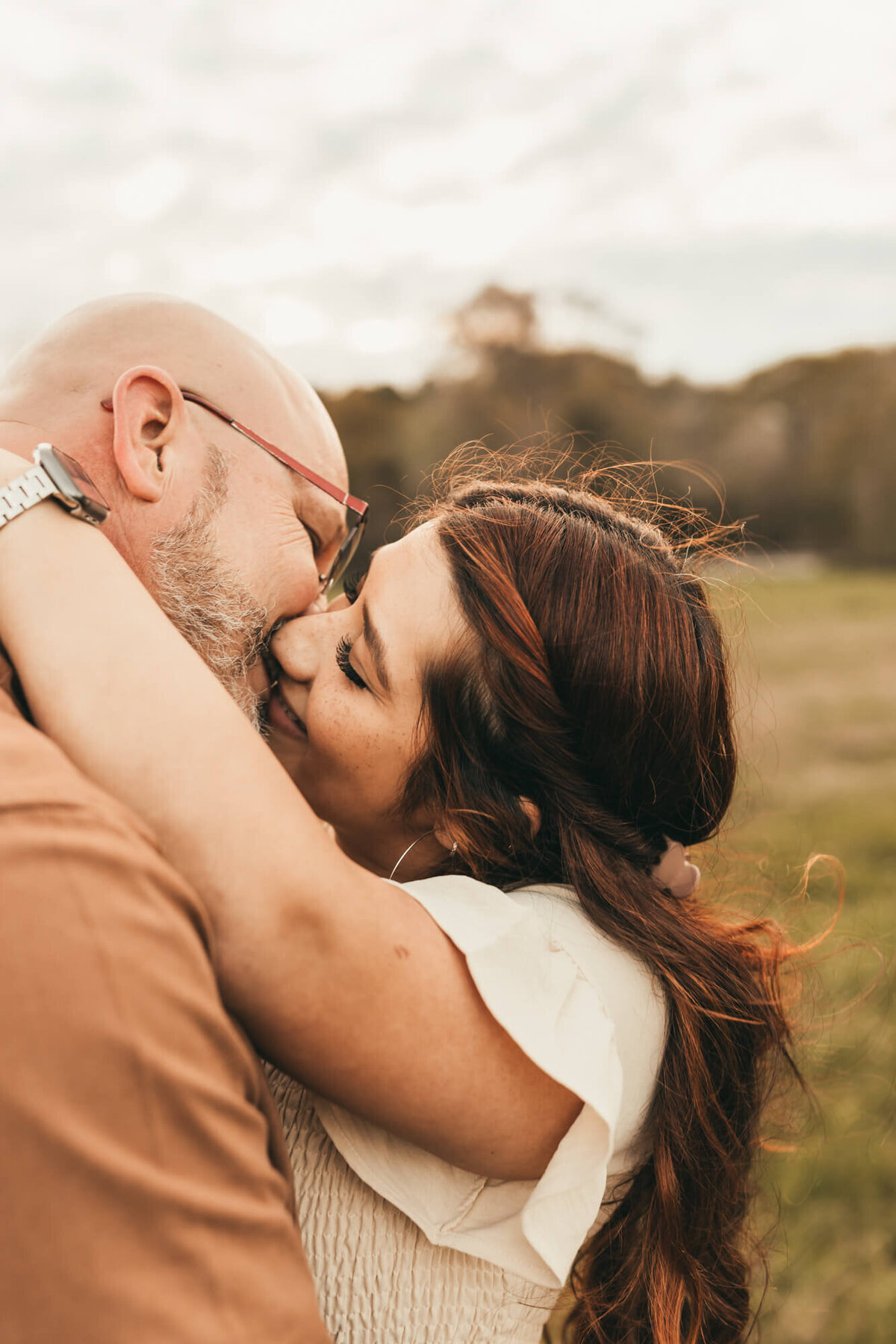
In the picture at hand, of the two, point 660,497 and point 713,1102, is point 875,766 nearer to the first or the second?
point 660,497

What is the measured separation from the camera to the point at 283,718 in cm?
258

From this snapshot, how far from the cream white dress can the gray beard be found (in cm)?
A: 93

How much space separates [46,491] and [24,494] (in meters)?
0.04

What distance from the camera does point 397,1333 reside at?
1.84 meters

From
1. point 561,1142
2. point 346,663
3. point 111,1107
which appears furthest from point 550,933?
point 111,1107

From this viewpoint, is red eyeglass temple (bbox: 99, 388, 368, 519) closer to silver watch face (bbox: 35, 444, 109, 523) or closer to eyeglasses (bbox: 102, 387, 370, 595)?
eyeglasses (bbox: 102, 387, 370, 595)

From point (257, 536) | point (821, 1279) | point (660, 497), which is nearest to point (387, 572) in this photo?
point (257, 536)

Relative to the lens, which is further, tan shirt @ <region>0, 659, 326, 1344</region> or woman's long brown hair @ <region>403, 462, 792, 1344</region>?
woman's long brown hair @ <region>403, 462, 792, 1344</region>

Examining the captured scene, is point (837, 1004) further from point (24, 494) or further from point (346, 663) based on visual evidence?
point (24, 494)

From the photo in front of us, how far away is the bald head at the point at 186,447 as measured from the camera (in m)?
2.39

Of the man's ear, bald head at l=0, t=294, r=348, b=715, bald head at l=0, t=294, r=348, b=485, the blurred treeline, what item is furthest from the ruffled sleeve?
the blurred treeline

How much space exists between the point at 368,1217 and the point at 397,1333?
0.73 ft

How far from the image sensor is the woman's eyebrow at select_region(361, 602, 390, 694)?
2.26m

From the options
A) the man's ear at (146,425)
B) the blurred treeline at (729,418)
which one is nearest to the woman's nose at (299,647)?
the man's ear at (146,425)
